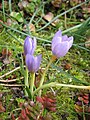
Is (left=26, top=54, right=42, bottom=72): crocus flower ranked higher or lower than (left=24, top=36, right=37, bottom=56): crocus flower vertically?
lower

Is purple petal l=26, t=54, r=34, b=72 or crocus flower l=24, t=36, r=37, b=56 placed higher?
crocus flower l=24, t=36, r=37, b=56

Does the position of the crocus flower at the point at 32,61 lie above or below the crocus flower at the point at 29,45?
below

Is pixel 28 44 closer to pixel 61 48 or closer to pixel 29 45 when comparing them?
pixel 29 45

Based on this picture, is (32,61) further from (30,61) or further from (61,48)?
(61,48)

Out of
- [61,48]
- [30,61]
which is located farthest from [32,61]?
[61,48]

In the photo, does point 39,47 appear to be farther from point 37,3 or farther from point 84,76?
point 37,3

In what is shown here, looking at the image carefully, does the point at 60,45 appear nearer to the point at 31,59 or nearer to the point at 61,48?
the point at 61,48

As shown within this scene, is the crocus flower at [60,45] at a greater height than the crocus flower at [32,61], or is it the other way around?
the crocus flower at [60,45]

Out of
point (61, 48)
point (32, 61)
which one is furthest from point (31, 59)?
point (61, 48)

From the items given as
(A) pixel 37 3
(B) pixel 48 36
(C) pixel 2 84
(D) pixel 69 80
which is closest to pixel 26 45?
(C) pixel 2 84

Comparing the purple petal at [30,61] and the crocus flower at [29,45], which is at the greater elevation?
the crocus flower at [29,45]

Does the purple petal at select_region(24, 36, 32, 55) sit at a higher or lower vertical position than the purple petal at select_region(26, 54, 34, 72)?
A: higher

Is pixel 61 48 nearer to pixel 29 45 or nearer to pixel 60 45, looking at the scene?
pixel 60 45

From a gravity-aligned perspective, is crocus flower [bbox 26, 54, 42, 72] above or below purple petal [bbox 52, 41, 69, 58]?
below
